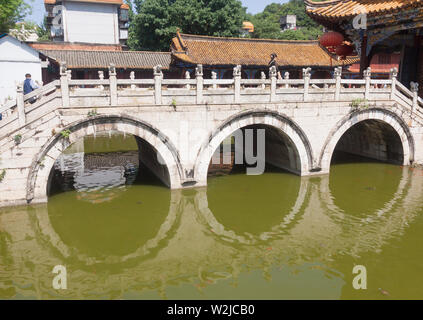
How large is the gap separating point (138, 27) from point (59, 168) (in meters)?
24.1

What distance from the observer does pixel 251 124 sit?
557 inches

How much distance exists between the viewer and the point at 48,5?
171ft

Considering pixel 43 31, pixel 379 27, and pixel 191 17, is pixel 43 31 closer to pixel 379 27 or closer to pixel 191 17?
pixel 191 17

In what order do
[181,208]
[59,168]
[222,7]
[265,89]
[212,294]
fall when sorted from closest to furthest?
[212,294]
[181,208]
[265,89]
[59,168]
[222,7]

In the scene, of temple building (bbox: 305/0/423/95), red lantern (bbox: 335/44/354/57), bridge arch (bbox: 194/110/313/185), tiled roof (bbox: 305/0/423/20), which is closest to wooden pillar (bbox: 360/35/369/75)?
temple building (bbox: 305/0/423/95)

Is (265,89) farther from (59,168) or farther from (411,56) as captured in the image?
(59,168)

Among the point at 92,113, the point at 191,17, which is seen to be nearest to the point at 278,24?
the point at 191,17

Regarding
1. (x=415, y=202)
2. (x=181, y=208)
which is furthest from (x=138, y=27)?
(x=415, y=202)

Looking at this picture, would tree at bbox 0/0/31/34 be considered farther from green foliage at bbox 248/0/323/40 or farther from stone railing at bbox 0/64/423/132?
green foliage at bbox 248/0/323/40

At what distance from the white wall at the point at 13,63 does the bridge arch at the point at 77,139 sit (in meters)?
18.8

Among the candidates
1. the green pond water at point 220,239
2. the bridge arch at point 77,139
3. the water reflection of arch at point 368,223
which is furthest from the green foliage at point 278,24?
the bridge arch at point 77,139

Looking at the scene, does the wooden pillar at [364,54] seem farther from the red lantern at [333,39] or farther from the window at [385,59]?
the window at [385,59]

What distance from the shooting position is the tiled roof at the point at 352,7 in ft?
47.5

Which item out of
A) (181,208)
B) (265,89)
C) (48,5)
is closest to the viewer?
(181,208)
